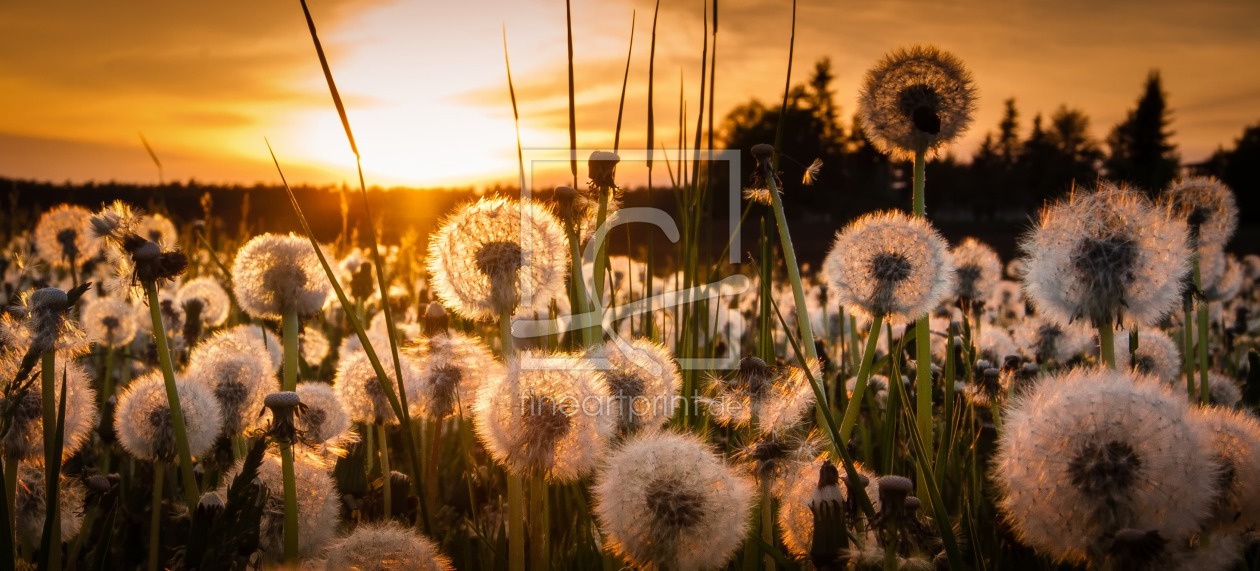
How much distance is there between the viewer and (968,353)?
259cm

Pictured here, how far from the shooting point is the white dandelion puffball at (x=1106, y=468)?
145cm

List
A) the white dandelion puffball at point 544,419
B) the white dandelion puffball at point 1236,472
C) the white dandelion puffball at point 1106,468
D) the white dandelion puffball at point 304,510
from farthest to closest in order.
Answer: the white dandelion puffball at point 304,510, the white dandelion puffball at point 544,419, the white dandelion puffball at point 1236,472, the white dandelion puffball at point 1106,468

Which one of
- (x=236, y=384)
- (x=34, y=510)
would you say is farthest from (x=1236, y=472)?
(x=34, y=510)

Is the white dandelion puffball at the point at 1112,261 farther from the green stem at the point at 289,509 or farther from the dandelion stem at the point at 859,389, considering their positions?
the green stem at the point at 289,509

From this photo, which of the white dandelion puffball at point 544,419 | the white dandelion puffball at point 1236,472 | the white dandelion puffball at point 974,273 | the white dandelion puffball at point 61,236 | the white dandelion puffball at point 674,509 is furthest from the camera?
the white dandelion puffball at point 61,236

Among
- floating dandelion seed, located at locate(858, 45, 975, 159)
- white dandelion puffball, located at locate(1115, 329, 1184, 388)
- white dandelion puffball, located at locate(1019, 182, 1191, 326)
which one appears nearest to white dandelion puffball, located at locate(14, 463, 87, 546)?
floating dandelion seed, located at locate(858, 45, 975, 159)

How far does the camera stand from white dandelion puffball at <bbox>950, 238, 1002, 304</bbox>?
502 centimetres

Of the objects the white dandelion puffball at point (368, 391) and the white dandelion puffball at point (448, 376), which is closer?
the white dandelion puffball at point (448, 376)

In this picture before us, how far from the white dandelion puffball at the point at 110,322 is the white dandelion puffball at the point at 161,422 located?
2.91 m

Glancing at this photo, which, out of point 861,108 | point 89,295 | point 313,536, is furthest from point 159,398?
point 89,295

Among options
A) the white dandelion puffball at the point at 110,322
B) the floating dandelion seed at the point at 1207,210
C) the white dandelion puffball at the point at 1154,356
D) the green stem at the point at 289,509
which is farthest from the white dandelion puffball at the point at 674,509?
the white dandelion puffball at the point at 110,322

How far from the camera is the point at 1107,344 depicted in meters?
2.03

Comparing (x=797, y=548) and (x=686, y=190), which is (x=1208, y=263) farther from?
(x=797, y=548)

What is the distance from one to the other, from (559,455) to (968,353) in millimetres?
1435
